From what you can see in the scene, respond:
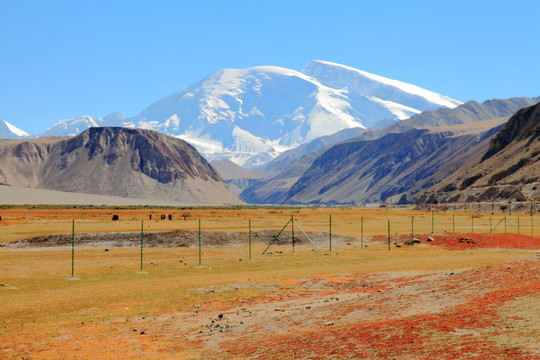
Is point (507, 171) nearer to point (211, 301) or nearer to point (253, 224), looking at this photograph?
point (253, 224)

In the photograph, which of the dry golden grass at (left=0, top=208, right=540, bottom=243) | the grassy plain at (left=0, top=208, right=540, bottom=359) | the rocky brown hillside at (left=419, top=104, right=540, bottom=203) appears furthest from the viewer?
the rocky brown hillside at (left=419, top=104, right=540, bottom=203)

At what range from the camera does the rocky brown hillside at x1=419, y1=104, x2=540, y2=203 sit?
460ft

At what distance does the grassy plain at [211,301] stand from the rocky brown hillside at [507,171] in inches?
3948

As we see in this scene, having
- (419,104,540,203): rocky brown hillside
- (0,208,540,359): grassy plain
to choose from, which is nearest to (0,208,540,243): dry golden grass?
(0,208,540,359): grassy plain

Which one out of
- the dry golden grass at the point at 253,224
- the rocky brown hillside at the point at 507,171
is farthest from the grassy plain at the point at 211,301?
the rocky brown hillside at the point at 507,171

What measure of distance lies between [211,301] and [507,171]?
147 metres

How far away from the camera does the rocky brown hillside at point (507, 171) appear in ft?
460

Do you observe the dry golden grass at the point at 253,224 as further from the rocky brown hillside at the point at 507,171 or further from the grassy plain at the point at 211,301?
the rocky brown hillside at the point at 507,171

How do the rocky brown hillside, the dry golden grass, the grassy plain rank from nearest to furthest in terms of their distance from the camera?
the grassy plain → the dry golden grass → the rocky brown hillside

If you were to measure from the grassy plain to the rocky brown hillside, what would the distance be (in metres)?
100

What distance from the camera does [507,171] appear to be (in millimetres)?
157375

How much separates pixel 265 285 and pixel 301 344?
1501 cm

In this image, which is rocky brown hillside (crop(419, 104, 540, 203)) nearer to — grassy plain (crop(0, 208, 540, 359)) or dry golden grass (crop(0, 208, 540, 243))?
dry golden grass (crop(0, 208, 540, 243))

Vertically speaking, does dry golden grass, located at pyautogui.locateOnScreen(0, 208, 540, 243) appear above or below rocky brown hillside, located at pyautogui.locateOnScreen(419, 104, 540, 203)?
below
